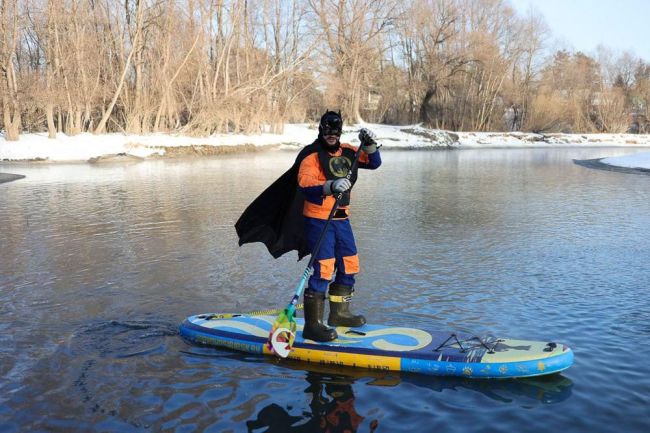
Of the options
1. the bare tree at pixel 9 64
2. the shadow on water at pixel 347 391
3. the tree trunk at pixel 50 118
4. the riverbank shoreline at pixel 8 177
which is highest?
the bare tree at pixel 9 64

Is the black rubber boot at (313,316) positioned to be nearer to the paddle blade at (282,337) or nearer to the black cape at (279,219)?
the paddle blade at (282,337)

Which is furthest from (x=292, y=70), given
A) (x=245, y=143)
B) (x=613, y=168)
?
(x=613, y=168)

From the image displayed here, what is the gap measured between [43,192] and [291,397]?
16798 mm

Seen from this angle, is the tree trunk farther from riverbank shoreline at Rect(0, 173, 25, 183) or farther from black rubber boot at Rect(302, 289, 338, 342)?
black rubber boot at Rect(302, 289, 338, 342)

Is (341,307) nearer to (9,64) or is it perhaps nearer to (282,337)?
(282,337)

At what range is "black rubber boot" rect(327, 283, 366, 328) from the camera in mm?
6266

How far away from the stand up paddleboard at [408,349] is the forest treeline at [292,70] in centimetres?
3500

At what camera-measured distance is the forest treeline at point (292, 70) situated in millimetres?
38719

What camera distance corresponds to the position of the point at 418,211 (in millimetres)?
14922

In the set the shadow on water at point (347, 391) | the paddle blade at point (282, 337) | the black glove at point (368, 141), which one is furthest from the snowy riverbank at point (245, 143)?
the paddle blade at point (282, 337)

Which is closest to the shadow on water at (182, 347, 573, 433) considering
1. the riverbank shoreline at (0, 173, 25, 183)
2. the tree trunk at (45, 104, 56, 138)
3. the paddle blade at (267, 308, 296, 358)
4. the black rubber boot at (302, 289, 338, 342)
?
the paddle blade at (267, 308, 296, 358)

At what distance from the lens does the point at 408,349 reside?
5.56m

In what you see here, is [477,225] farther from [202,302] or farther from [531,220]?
[202,302]

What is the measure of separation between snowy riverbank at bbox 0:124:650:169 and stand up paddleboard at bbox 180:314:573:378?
2506 centimetres
